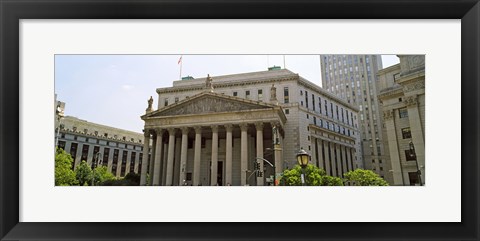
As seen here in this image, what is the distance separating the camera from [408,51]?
15.8 feet

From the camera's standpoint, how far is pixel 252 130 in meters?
22.4

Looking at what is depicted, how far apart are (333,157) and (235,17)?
8.99 metres

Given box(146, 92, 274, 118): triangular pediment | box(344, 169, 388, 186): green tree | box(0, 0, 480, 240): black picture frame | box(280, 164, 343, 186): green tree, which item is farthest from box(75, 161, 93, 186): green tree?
box(146, 92, 274, 118): triangular pediment

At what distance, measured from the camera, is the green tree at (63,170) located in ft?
15.7

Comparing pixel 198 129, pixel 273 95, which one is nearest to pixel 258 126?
pixel 273 95

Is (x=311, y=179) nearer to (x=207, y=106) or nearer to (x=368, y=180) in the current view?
(x=368, y=180)

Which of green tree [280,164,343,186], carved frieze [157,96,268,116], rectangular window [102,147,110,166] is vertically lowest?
green tree [280,164,343,186]

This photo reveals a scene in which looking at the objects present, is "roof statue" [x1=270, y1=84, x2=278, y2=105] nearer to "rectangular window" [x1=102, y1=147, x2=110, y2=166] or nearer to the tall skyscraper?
the tall skyscraper

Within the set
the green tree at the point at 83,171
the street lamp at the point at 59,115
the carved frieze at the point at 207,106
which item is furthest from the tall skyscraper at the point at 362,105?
the carved frieze at the point at 207,106

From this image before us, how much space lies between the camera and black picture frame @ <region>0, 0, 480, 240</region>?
166 inches

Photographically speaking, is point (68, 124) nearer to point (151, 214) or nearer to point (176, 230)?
point (151, 214)

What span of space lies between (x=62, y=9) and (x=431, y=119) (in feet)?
19.3

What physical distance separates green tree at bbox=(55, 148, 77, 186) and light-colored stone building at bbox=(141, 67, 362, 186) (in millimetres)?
6267

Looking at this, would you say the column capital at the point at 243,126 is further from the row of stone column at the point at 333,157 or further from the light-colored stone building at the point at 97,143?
the light-colored stone building at the point at 97,143
